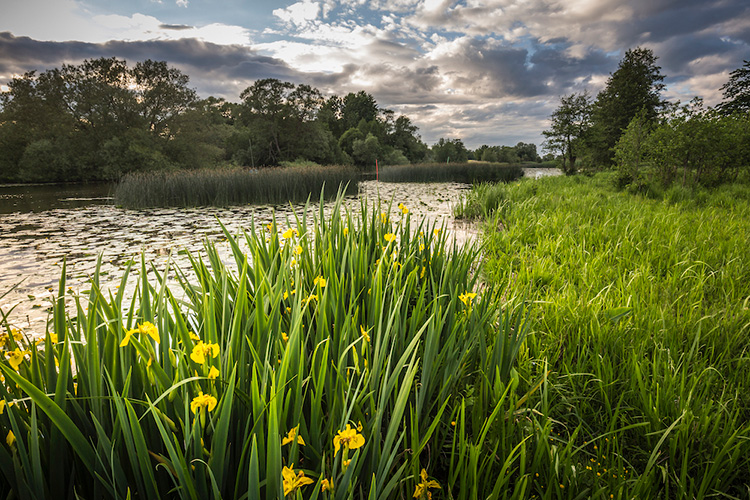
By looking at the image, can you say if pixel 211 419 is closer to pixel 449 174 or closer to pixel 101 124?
pixel 449 174

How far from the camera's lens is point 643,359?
1.67m

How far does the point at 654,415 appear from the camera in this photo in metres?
1.29

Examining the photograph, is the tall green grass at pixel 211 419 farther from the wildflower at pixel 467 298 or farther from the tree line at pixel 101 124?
the tree line at pixel 101 124

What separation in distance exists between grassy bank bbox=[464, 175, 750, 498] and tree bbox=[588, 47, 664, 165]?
22.1 metres

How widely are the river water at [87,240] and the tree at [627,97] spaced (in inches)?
750

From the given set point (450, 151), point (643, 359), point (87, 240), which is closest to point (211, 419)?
point (643, 359)

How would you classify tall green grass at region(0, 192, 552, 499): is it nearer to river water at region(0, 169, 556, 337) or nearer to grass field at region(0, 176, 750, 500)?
grass field at region(0, 176, 750, 500)

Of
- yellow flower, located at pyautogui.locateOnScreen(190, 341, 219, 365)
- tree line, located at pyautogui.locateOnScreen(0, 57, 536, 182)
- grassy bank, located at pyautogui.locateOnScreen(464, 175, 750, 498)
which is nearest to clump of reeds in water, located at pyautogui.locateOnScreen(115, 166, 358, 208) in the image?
grassy bank, located at pyautogui.locateOnScreen(464, 175, 750, 498)

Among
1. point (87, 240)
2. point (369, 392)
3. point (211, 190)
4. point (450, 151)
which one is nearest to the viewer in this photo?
point (369, 392)

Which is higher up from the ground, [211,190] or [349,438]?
[211,190]

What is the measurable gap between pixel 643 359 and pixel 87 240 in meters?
6.72

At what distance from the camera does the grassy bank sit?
1157mm

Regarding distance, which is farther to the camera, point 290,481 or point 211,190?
point 211,190

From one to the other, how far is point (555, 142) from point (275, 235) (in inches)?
905
